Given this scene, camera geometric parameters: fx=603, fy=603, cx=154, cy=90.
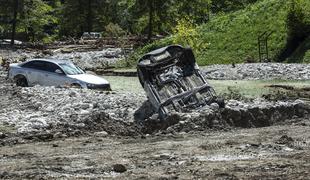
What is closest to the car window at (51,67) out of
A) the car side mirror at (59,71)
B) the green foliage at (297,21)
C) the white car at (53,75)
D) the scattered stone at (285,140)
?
the white car at (53,75)

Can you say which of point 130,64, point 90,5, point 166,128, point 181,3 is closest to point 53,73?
point 166,128

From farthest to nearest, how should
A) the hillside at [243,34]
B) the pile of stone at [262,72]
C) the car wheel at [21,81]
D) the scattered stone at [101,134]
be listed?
the hillside at [243,34] < the pile of stone at [262,72] < the car wheel at [21,81] < the scattered stone at [101,134]

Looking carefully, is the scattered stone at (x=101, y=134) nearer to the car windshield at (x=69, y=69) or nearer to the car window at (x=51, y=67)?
the car windshield at (x=69, y=69)

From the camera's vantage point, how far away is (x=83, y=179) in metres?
8.77

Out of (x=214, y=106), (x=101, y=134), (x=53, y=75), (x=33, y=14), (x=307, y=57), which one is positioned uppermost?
(x=214, y=106)

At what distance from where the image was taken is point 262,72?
29375mm

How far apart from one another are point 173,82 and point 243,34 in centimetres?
2564

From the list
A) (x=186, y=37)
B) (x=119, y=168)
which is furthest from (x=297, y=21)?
(x=119, y=168)

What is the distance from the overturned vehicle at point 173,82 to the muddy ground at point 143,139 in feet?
1.56

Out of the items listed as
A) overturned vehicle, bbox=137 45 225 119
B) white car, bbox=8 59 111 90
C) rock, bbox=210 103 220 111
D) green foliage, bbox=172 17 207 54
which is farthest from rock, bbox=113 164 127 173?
green foliage, bbox=172 17 207 54

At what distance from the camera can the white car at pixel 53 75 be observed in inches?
933

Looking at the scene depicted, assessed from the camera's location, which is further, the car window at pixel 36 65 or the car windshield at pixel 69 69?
the car window at pixel 36 65

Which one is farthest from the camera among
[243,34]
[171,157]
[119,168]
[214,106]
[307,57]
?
[243,34]

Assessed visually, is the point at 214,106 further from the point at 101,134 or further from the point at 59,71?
the point at 59,71
